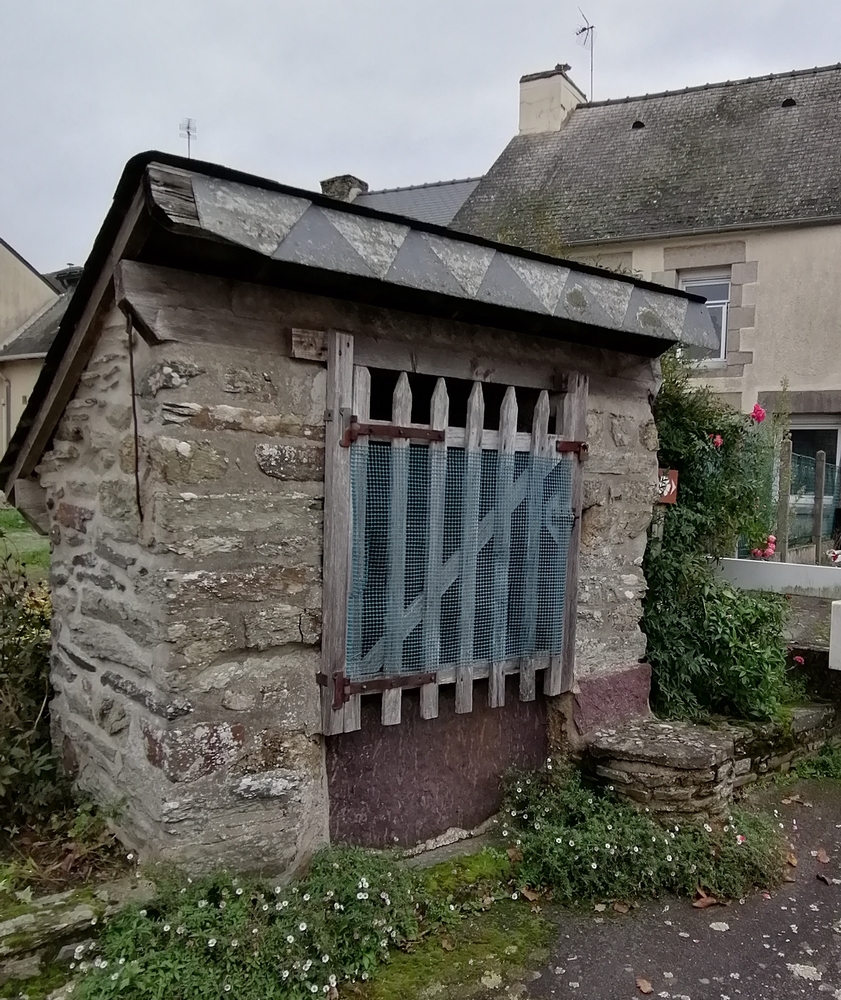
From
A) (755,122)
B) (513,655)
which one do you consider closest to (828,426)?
(755,122)

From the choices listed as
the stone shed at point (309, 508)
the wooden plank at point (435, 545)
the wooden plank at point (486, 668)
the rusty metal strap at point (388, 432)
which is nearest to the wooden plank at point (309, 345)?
the stone shed at point (309, 508)

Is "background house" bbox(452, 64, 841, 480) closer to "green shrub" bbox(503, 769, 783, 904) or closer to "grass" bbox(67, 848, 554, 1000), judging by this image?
"green shrub" bbox(503, 769, 783, 904)

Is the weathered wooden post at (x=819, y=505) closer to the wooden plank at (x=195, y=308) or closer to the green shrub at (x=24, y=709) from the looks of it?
the wooden plank at (x=195, y=308)

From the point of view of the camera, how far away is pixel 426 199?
1598 centimetres

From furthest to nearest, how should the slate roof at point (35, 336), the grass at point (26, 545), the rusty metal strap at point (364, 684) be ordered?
the slate roof at point (35, 336), the grass at point (26, 545), the rusty metal strap at point (364, 684)

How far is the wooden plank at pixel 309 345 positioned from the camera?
307 centimetres

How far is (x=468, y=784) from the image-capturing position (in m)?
3.79

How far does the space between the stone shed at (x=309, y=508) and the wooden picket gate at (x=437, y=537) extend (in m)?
0.01

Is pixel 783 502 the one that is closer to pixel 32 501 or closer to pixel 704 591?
pixel 704 591

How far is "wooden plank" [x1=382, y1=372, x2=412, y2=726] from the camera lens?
327 centimetres

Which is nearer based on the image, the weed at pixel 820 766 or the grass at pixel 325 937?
the grass at pixel 325 937

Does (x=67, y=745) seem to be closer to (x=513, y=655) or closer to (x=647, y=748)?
(x=513, y=655)

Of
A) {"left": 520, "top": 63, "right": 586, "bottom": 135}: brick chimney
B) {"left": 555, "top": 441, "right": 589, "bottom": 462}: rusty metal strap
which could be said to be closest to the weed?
{"left": 555, "top": 441, "right": 589, "bottom": 462}: rusty metal strap

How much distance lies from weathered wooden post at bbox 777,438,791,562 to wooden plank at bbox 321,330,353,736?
6103 mm
